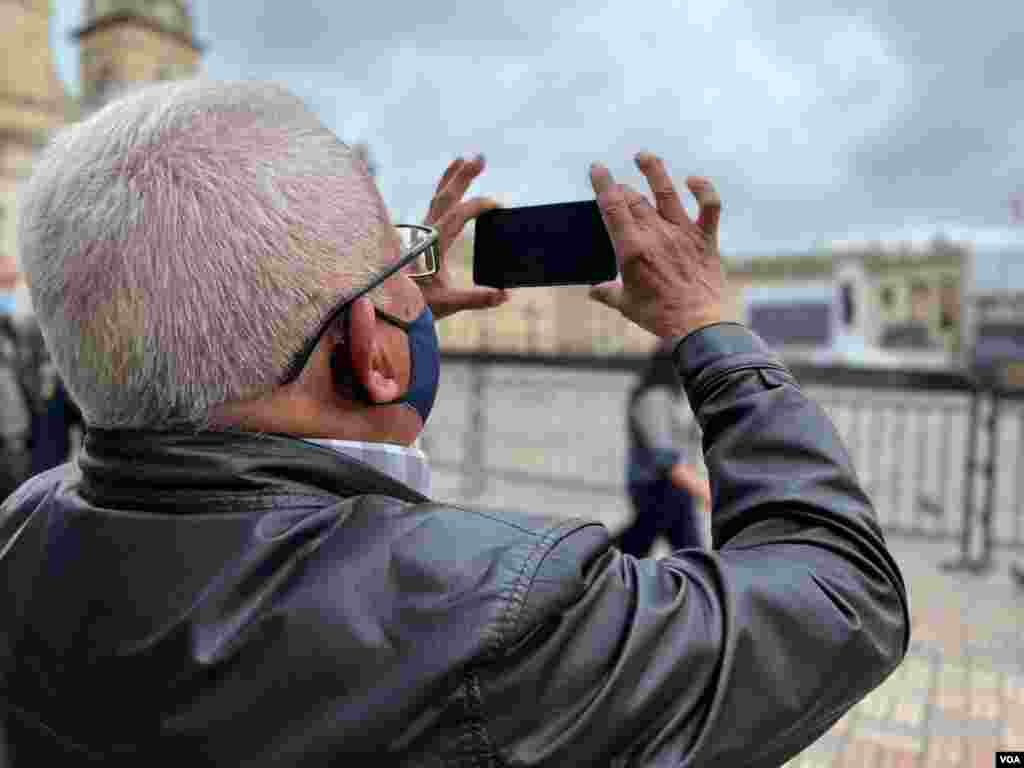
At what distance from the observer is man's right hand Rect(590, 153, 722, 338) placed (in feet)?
3.76

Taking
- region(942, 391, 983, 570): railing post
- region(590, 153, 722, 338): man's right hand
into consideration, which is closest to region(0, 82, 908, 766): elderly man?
region(590, 153, 722, 338): man's right hand

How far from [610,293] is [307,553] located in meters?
0.61

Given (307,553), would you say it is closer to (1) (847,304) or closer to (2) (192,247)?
(2) (192,247)

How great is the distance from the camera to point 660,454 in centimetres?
457

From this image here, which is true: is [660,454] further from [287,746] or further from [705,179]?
[287,746]

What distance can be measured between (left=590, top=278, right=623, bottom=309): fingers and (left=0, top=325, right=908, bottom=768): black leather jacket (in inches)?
12.7

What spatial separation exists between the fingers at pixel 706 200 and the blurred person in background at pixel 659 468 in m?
3.29

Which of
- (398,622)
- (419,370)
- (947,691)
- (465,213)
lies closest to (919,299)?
(947,691)

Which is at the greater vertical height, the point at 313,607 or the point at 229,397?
the point at 229,397

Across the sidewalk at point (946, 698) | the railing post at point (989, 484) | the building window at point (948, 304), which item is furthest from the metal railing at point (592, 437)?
the building window at point (948, 304)

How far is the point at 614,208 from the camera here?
1.14 m

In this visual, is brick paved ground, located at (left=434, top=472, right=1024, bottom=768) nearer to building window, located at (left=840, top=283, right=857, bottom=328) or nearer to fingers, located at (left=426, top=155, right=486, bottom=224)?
fingers, located at (left=426, top=155, right=486, bottom=224)

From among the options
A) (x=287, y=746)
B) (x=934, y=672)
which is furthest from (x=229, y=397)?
(x=934, y=672)

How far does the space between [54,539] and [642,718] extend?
2.26 feet
